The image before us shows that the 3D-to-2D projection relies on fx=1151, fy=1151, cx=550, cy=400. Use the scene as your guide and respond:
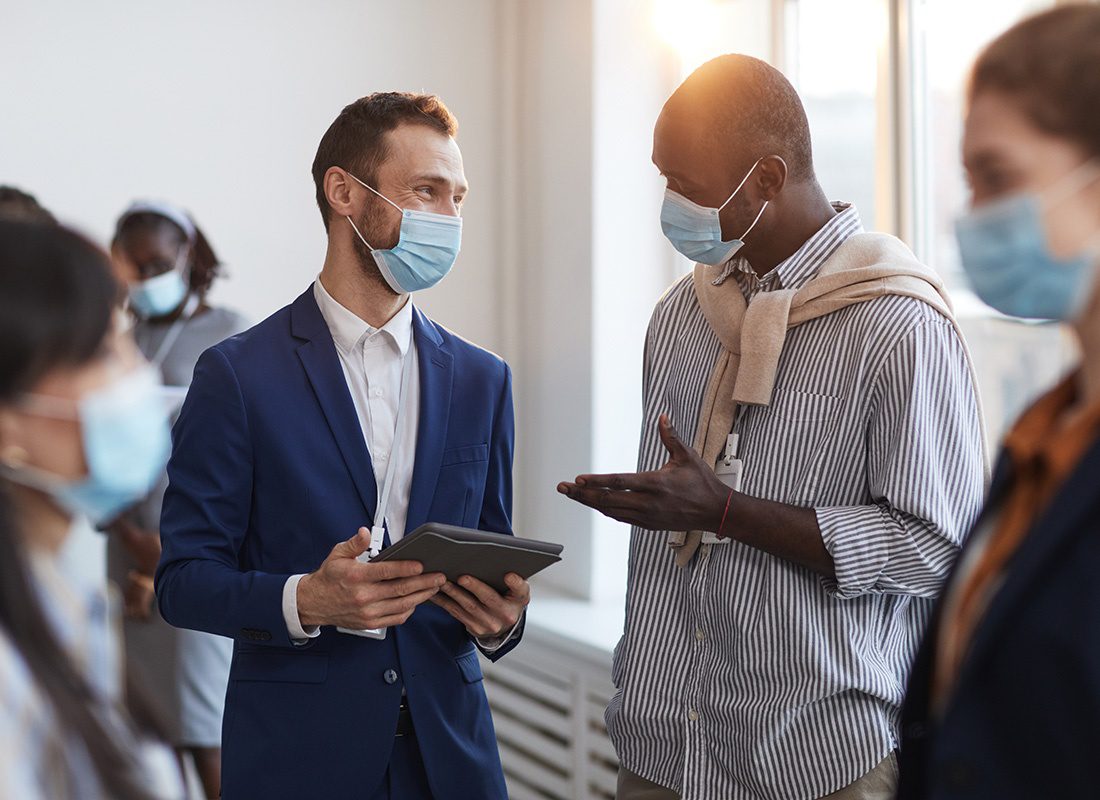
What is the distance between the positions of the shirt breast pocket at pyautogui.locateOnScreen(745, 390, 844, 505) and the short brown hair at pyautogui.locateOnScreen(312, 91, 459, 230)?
82 cm

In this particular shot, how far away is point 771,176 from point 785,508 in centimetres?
56

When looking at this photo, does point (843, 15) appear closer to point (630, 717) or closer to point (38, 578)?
point (630, 717)

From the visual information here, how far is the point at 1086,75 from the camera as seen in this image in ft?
3.37

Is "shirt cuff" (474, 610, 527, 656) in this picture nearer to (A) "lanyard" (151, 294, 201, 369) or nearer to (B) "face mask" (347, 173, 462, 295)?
(B) "face mask" (347, 173, 462, 295)

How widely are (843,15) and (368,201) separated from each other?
5.71 feet

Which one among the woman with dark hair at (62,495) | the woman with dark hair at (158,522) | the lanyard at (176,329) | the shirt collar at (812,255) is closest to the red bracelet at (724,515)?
the shirt collar at (812,255)

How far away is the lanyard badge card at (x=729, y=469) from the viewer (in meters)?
1.87

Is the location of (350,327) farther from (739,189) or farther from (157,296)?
(157,296)

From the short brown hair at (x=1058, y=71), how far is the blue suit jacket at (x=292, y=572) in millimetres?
1148

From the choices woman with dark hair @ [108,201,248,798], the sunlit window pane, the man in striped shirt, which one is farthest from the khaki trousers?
Result: woman with dark hair @ [108,201,248,798]

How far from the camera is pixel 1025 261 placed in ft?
3.53

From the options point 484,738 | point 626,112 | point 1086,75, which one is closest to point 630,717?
point 484,738

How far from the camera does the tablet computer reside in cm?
163

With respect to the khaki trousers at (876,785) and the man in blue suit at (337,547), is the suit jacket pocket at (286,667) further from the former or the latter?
the khaki trousers at (876,785)
